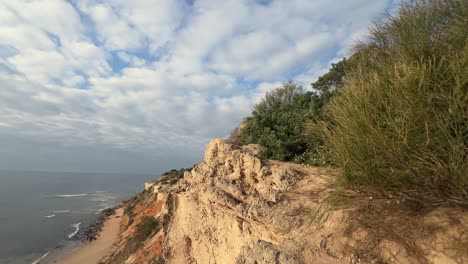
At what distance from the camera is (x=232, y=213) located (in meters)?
8.95

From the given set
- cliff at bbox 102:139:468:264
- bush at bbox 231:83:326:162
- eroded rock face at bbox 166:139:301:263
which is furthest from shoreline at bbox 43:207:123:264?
bush at bbox 231:83:326:162

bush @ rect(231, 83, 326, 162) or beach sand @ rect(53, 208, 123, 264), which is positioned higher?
bush @ rect(231, 83, 326, 162)

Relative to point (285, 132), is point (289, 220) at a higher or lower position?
lower

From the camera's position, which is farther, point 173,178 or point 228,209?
point 173,178

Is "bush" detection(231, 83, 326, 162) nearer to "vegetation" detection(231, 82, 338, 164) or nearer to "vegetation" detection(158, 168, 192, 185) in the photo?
"vegetation" detection(231, 82, 338, 164)

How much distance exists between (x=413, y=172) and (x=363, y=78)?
96.7 inches

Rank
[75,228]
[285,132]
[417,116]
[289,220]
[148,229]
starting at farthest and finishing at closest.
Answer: [75,228] < [148,229] < [285,132] < [289,220] < [417,116]

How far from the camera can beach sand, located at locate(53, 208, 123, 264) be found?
33.4 meters

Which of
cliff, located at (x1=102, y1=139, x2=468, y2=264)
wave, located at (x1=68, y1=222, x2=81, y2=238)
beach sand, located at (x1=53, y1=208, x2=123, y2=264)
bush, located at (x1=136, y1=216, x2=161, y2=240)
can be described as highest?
cliff, located at (x1=102, y1=139, x2=468, y2=264)

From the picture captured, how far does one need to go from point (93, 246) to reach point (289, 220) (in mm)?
38476

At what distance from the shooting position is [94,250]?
36.3 meters

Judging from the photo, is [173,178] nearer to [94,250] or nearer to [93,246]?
[93,246]

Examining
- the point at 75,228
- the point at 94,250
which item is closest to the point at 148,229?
the point at 94,250

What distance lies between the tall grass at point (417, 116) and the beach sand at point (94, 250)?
111 feet
